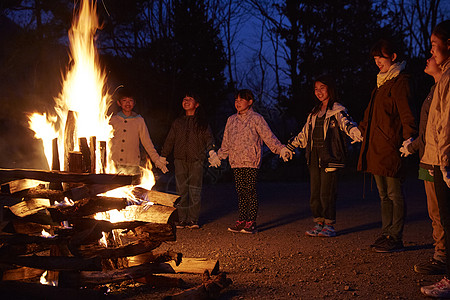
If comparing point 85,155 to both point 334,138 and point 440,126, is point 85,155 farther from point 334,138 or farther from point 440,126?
point 334,138

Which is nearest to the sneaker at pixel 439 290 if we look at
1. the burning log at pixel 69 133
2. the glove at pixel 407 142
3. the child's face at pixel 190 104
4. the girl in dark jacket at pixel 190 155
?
the glove at pixel 407 142

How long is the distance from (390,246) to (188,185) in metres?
3.23

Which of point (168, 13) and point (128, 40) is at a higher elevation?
point (168, 13)

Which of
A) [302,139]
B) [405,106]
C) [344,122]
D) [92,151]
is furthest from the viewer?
[302,139]

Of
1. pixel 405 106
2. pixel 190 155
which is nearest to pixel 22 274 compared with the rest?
pixel 190 155

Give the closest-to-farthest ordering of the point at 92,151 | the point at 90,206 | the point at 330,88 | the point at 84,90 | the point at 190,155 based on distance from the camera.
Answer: the point at 90,206, the point at 92,151, the point at 84,90, the point at 330,88, the point at 190,155

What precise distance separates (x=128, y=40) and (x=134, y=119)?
42.1 feet

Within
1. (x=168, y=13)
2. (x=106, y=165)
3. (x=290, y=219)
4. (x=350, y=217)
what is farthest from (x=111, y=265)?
(x=168, y=13)

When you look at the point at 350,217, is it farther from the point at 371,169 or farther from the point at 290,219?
the point at 371,169

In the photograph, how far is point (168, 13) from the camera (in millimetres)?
20109

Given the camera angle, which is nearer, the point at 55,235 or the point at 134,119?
the point at 55,235

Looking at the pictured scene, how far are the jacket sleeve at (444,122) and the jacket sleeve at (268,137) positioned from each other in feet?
10.3

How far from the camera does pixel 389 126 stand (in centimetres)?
524

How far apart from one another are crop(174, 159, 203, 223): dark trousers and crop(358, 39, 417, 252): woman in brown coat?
2.68 metres
